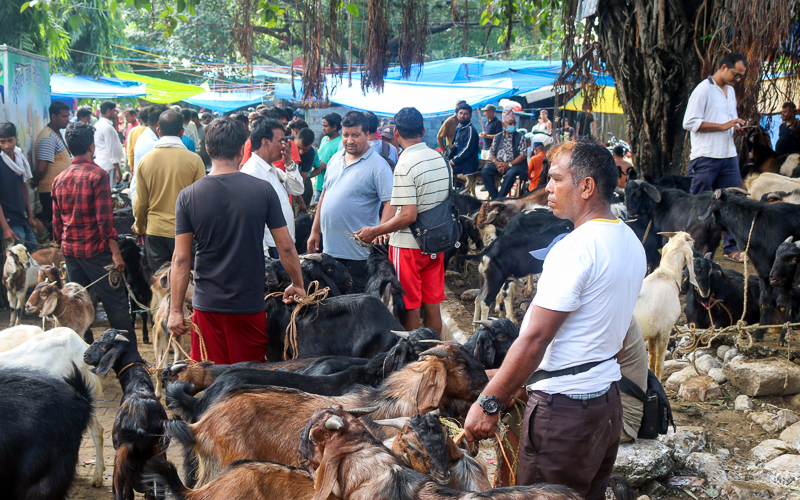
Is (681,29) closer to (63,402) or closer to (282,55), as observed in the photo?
(63,402)

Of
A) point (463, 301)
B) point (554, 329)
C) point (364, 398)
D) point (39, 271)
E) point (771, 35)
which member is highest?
point (771, 35)

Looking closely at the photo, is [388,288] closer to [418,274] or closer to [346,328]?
A: [418,274]

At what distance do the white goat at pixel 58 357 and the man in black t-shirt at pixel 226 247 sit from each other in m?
0.89

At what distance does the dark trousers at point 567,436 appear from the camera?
2412 millimetres

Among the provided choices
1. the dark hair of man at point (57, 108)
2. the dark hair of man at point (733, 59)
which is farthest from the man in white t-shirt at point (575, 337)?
the dark hair of man at point (57, 108)

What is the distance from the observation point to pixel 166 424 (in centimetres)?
272

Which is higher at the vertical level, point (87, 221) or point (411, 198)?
point (411, 198)

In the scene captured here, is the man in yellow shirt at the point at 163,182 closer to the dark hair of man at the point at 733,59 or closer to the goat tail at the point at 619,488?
the goat tail at the point at 619,488

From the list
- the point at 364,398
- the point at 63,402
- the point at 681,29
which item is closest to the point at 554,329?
the point at 364,398

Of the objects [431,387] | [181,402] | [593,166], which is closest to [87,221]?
[181,402]

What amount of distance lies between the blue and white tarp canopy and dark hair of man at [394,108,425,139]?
18169mm

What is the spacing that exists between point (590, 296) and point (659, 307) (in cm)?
320

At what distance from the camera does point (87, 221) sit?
214 inches

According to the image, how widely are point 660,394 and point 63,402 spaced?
11.2ft
